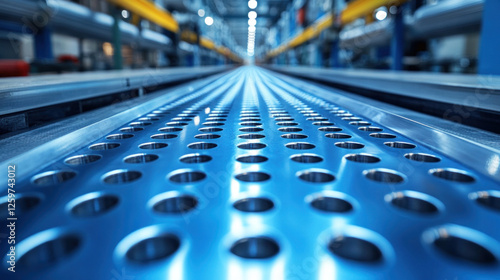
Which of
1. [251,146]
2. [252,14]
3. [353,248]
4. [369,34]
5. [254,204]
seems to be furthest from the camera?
[252,14]

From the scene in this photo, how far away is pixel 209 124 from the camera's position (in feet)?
4.15

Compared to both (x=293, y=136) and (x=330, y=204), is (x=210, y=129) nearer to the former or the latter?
(x=293, y=136)

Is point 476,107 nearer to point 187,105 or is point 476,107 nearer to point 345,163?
point 345,163

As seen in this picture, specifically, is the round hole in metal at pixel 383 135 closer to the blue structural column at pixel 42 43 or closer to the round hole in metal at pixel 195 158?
the round hole in metal at pixel 195 158

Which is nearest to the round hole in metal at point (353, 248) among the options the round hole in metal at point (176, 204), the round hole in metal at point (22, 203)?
the round hole in metal at point (176, 204)

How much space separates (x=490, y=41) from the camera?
104 inches

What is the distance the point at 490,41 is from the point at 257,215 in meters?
3.15

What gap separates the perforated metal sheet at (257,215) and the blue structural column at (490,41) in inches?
98.2

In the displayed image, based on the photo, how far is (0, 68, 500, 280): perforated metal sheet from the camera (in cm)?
35

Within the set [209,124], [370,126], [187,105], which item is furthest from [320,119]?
[187,105]

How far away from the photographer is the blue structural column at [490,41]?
258 centimetres

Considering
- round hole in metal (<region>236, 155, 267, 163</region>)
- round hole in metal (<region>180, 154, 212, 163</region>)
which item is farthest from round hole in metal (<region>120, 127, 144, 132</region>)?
round hole in metal (<region>236, 155, 267, 163</region>)

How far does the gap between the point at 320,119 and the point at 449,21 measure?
526 centimetres

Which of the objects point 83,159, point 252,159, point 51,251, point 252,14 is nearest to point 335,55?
point 252,159
